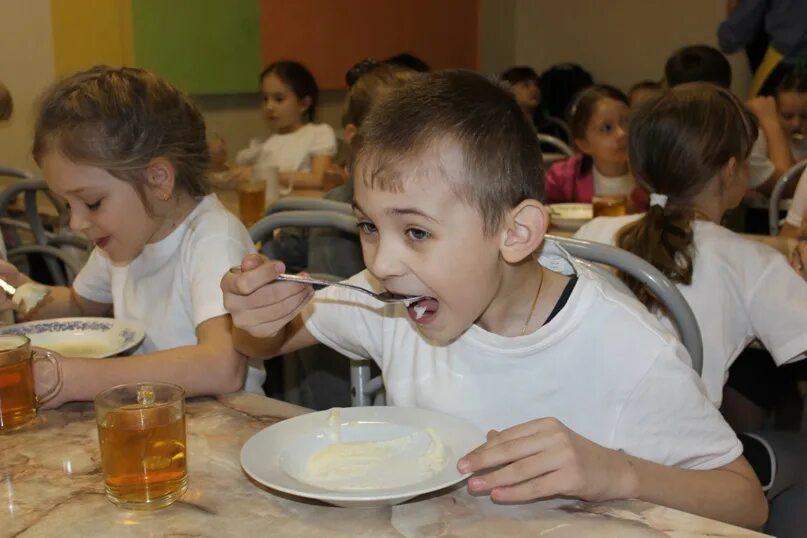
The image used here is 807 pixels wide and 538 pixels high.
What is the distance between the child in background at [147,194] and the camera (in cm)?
152

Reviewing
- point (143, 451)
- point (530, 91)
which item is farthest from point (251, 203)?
point (530, 91)

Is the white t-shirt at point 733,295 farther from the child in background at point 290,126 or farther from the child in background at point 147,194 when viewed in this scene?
the child in background at point 290,126

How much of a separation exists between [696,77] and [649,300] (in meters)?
2.45

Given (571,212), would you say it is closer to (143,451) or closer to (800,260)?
(800,260)

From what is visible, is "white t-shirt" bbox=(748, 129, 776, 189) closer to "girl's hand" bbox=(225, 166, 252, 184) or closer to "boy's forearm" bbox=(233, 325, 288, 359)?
"girl's hand" bbox=(225, 166, 252, 184)

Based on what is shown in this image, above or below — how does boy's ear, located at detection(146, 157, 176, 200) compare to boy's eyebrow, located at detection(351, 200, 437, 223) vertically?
below

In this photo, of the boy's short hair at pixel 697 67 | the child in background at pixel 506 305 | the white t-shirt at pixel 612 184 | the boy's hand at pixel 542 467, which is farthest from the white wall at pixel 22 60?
the boy's hand at pixel 542 467

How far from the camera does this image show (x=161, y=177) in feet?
5.23

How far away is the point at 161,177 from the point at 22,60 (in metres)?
3.09

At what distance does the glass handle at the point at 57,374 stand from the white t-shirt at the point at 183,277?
0.88 ft

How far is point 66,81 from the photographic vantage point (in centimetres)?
158

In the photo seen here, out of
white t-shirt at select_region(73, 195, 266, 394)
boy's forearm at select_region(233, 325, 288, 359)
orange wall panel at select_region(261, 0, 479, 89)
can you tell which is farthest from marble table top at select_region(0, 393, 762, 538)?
orange wall panel at select_region(261, 0, 479, 89)

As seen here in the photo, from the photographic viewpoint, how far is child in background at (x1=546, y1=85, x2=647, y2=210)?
3.45 meters

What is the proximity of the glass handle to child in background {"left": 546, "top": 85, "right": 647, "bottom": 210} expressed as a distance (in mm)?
2538
